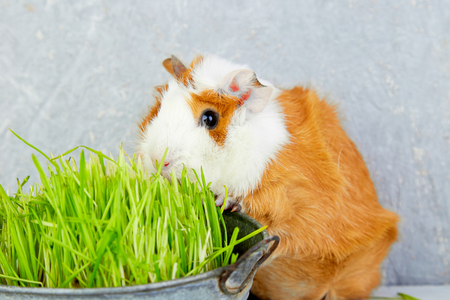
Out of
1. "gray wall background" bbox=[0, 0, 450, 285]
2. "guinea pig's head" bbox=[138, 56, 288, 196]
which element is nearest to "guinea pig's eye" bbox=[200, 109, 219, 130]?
"guinea pig's head" bbox=[138, 56, 288, 196]

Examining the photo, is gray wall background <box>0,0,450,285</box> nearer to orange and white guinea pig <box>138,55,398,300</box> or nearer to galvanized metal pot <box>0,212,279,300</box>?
orange and white guinea pig <box>138,55,398,300</box>

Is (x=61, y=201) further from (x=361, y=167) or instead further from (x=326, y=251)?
(x=361, y=167)

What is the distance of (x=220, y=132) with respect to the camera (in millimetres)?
720

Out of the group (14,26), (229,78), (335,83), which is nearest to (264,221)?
(229,78)

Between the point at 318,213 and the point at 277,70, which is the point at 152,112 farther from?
the point at 277,70

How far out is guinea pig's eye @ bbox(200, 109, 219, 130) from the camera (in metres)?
0.73

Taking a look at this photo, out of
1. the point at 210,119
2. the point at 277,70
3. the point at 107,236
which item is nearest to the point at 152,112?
the point at 210,119

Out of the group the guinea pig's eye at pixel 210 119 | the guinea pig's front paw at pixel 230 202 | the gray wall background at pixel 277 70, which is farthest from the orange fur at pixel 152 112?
the gray wall background at pixel 277 70

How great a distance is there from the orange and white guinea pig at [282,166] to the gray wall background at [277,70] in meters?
0.31

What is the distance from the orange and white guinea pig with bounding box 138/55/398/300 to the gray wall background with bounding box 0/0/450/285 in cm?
31

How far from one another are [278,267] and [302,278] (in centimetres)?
8

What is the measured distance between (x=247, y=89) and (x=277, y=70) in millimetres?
580

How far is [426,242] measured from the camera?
48.1 inches

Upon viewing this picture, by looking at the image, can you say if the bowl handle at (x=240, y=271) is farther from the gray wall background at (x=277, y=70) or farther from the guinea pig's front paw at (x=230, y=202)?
the gray wall background at (x=277, y=70)
